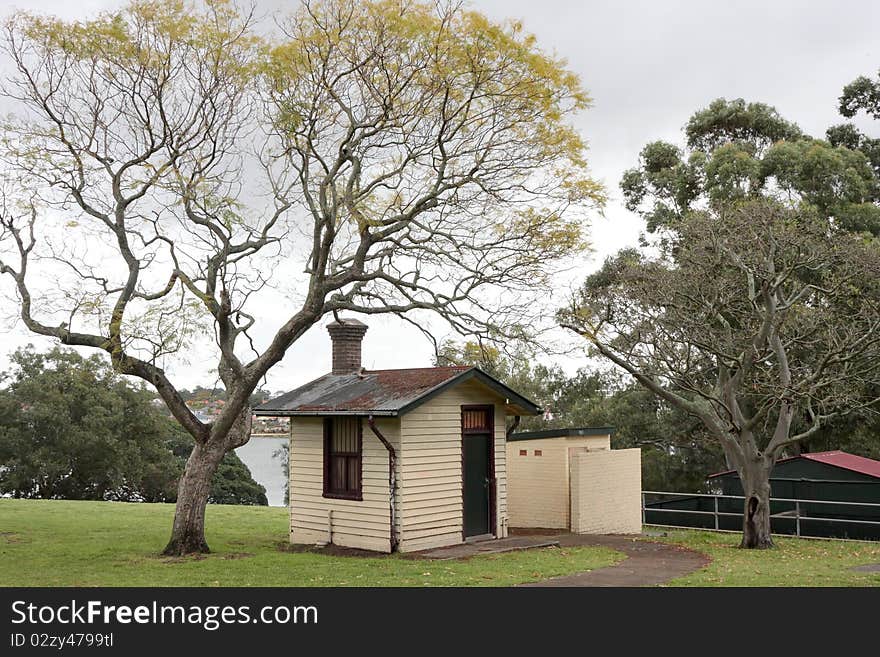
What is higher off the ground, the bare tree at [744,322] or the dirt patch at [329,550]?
the bare tree at [744,322]

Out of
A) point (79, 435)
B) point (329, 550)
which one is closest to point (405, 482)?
point (329, 550)

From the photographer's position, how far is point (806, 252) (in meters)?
24.3

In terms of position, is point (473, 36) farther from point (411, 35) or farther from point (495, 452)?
point (495, 452)

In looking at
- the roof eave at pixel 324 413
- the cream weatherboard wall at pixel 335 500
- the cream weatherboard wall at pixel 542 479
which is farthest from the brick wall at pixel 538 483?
the roof eave at pixel 324 413

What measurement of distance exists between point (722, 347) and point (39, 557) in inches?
617

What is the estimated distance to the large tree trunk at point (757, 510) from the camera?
19.5m

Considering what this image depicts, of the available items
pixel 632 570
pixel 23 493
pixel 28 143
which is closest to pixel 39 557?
pixel 28 143

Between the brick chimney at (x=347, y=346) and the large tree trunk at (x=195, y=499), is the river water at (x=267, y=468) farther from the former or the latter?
the large tree trunk at (x=195, y=499)

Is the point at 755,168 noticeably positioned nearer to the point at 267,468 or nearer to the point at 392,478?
the point at 392,478

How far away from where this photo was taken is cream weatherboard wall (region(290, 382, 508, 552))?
57.0ft

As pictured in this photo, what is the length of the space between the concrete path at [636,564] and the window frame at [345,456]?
4678 millimetres

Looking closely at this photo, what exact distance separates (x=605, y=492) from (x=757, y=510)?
149 inches

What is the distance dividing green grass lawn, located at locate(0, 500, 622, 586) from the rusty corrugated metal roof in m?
2.89

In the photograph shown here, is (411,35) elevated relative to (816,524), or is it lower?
elevated
